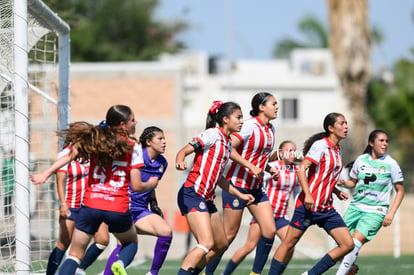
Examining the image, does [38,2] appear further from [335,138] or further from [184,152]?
[335,138]

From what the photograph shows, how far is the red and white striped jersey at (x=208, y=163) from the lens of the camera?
9.23 meters

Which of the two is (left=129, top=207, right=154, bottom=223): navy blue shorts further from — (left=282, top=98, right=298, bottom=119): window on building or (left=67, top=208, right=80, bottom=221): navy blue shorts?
(left=282, top=98, right=298, bottom=119): window on building

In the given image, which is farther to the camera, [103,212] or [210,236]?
[210,236]

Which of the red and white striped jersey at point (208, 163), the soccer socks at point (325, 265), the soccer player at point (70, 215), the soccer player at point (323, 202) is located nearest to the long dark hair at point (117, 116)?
the soccer player at point (70, 215)

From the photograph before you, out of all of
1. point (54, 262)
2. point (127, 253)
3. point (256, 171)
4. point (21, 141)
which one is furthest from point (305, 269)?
point (21, 141)

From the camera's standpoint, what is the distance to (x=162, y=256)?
9.60m

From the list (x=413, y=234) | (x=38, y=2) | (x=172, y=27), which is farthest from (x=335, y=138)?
(x=172, y=27)

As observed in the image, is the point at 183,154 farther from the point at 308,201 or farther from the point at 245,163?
the point at 308,201

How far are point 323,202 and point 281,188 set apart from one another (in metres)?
2.27

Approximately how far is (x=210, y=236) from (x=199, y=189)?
1.76ft

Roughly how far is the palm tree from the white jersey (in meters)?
16.1

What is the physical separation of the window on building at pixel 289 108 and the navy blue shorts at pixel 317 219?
3961 cm

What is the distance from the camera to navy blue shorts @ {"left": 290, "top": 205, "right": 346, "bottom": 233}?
382 inches

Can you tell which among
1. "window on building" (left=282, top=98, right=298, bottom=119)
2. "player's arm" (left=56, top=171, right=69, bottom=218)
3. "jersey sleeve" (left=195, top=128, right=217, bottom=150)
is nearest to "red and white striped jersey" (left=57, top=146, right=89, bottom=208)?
"player's arm" (left=56, top=171, right=69, bottom=218)
